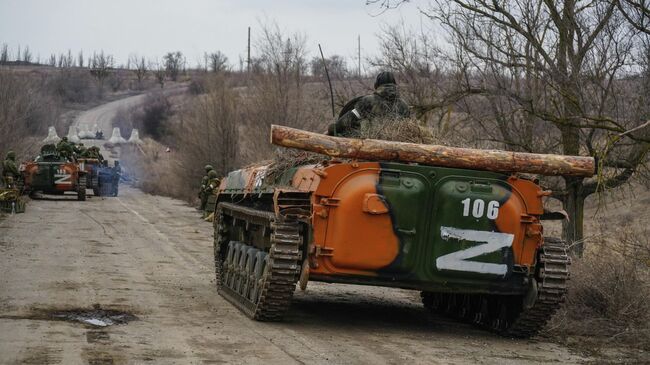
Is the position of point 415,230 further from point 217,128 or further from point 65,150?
point 65,150

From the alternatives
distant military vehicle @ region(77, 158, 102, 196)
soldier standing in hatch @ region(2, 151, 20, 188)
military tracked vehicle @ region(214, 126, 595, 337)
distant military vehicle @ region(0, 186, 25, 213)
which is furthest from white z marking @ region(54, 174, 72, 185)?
military tracked vehicle @ region(214, 126, 595, 337)

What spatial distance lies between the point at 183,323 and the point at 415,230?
91.5 inches

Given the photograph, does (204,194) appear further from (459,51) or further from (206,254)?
(459,51)

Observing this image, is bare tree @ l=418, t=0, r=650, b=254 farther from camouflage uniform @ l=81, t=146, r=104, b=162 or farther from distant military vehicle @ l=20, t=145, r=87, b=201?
camouflage uniform @ l=81, t=146, r=104, b=162

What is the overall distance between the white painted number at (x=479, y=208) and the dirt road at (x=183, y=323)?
1.21 metres

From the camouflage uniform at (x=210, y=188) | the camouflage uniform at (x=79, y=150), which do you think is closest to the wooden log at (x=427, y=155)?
the camouflage uniform at (x=210, y=188)

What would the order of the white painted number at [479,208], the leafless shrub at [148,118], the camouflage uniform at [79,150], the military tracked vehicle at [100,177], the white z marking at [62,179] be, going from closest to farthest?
1. the white painted number at [479,208]
2. the white z marking at [62,179]
3. the military tracked vehicle at [100,177]
4. the camouflage uniform at [79,150]
5. the leafless shrub at [148,118]

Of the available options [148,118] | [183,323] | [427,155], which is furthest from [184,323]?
[148,118]

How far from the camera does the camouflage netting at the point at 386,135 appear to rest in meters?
11.4

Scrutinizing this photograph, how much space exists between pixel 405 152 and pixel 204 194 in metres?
20.8

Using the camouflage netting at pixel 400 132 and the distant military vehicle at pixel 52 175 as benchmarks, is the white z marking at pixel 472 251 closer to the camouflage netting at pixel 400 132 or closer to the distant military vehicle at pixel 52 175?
the camouflage netting at pixel 400 132

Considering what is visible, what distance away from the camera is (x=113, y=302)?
11758 millimetres

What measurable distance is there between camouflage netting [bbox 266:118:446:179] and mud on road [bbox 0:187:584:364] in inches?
63.2

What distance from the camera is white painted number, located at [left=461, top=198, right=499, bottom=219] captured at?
33.9 feet
